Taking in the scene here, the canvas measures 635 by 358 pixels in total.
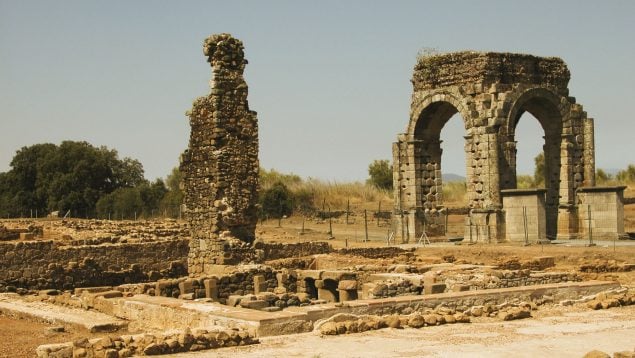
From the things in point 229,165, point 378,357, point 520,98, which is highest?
point 520,98

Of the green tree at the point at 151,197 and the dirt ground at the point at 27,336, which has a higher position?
the green tree at the point at 151,197

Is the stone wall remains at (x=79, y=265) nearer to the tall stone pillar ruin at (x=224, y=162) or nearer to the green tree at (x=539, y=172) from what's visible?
the tall stone pillar ruin at (x=224, y=162)

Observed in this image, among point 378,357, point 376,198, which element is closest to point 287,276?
point 378,357

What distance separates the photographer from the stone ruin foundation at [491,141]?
3153 cm

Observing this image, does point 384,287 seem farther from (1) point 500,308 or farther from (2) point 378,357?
(2) point 378,357

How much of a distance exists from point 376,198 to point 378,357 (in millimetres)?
41409

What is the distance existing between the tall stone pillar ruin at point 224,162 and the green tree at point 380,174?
162ft

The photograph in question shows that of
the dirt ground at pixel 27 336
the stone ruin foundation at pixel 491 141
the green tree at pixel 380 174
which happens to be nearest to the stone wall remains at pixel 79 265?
the dirt ground at pixel 27 336

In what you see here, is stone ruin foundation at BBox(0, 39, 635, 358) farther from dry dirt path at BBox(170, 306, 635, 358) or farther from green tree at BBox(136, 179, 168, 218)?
green tree at BBox(136, 179, 168, 218)

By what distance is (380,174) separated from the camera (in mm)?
73125

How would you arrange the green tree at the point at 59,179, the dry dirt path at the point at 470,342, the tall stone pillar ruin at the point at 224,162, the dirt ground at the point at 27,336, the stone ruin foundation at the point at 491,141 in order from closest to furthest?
the dry dirt path at the point at 470,342, the dirt ground at the point at 27,336, the tall stone pillar ruin at the point at 224,162, the stone ruin foundation at the point at 491,141, the green tree at the point at 59,179

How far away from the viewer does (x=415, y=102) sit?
34188 mm

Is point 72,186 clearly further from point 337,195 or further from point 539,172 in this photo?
point 539,172

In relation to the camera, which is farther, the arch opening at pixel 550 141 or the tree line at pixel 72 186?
the tree line at pixel 72 186
